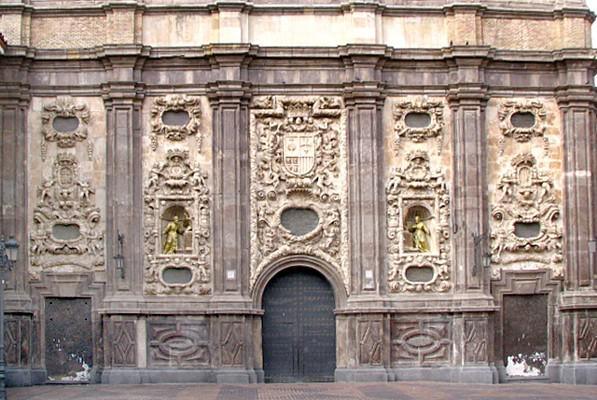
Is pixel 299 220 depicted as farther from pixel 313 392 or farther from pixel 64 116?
pixel 64 116

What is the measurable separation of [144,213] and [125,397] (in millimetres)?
6724

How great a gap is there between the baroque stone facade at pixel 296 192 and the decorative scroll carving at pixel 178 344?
0.18 feet

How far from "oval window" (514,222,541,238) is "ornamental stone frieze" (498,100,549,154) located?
2.08m

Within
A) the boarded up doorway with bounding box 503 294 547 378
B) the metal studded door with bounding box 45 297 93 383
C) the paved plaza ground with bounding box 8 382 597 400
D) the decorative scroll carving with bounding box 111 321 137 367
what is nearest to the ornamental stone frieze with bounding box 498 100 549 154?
the boarded up doorway with bounding box 503 294 547 378

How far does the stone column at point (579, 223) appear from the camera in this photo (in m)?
33.8

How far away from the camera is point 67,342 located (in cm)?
3372

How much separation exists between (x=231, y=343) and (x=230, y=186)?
422 centimetres

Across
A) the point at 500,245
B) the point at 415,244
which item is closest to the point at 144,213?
the point at 415,244

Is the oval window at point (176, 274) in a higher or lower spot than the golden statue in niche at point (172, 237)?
lower

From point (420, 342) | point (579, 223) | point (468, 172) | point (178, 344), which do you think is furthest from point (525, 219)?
point (178, 344)

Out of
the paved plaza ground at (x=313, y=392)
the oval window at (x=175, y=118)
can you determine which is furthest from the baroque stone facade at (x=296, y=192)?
the paved plaza ground at (x=313, y=392)

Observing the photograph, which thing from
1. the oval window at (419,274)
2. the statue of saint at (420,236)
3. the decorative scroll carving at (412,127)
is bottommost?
the oval window at (419,274)

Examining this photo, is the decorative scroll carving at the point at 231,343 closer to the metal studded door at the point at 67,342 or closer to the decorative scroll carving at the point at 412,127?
the metal studded door at the point at 67,342

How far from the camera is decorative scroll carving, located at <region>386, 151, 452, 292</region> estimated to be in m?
34.1
